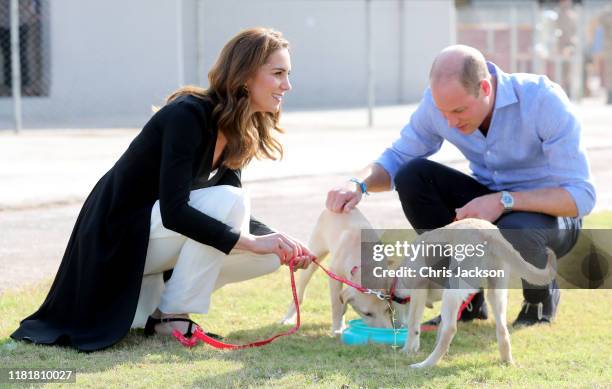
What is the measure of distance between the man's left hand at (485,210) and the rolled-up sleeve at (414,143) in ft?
2.00

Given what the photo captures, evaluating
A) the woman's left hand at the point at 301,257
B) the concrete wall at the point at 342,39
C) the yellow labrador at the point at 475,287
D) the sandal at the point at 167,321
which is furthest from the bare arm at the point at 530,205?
the concrete wall at the point at 342,39

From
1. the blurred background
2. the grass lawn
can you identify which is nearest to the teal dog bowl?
the grass lawn

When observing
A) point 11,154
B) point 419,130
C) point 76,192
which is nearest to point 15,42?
point 11,154

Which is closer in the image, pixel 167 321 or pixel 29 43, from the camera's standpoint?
pixel 167 321

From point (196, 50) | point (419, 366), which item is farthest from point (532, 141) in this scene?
point (196, 50)

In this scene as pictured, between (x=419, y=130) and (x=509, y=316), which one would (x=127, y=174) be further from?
(x=509, y=316)

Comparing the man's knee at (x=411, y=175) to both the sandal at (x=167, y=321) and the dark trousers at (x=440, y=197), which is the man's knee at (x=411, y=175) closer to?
the dark trousers at (x=440, y=197)

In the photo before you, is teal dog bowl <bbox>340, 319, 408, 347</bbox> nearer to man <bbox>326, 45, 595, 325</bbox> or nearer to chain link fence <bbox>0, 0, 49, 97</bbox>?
man <bbox>326, 45, 595, 325</bbox>

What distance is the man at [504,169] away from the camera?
405cm

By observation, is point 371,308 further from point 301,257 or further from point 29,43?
point 29,43

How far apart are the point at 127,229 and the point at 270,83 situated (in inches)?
34.5

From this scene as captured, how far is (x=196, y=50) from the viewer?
13211 mm

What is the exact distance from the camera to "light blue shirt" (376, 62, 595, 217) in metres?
4.16

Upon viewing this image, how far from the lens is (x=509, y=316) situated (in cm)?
458
